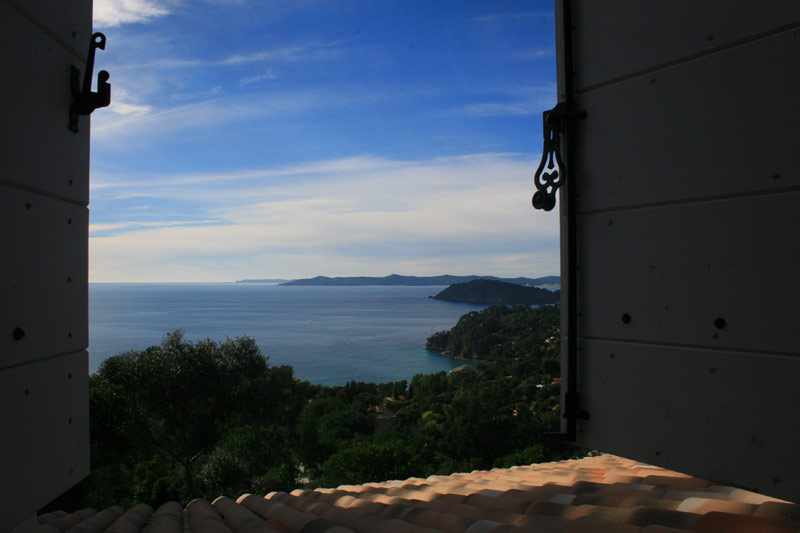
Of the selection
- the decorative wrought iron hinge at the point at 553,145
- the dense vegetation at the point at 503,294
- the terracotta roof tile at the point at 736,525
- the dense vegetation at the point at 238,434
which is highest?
the decorative wrought iron hinge at the point at 553,145

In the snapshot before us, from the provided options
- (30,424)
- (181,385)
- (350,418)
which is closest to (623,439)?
(30,424)

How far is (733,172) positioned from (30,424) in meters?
2.60

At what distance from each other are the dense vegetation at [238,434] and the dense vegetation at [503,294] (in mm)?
30932

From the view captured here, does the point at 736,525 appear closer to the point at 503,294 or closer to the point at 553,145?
the point at 553,145

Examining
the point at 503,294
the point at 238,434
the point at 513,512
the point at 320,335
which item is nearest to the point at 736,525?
the point at 513,512

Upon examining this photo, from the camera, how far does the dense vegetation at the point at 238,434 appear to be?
1408 cm

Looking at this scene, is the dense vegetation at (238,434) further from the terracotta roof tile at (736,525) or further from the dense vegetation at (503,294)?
the dense vegetation at (503,294)

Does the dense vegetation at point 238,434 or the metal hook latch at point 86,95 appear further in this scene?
the dense vegetation at point 238,434

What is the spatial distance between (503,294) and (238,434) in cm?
5616

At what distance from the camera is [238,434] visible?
52.5 feet

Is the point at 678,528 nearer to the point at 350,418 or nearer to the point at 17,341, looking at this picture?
the point at 17,341

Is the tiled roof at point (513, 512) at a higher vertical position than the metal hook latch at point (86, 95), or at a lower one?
lower

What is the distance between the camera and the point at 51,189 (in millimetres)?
1901

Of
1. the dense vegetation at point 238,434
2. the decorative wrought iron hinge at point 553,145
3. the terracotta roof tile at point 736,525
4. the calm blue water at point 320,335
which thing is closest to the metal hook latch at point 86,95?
the decorative wrought iron hinge at point 553,145
